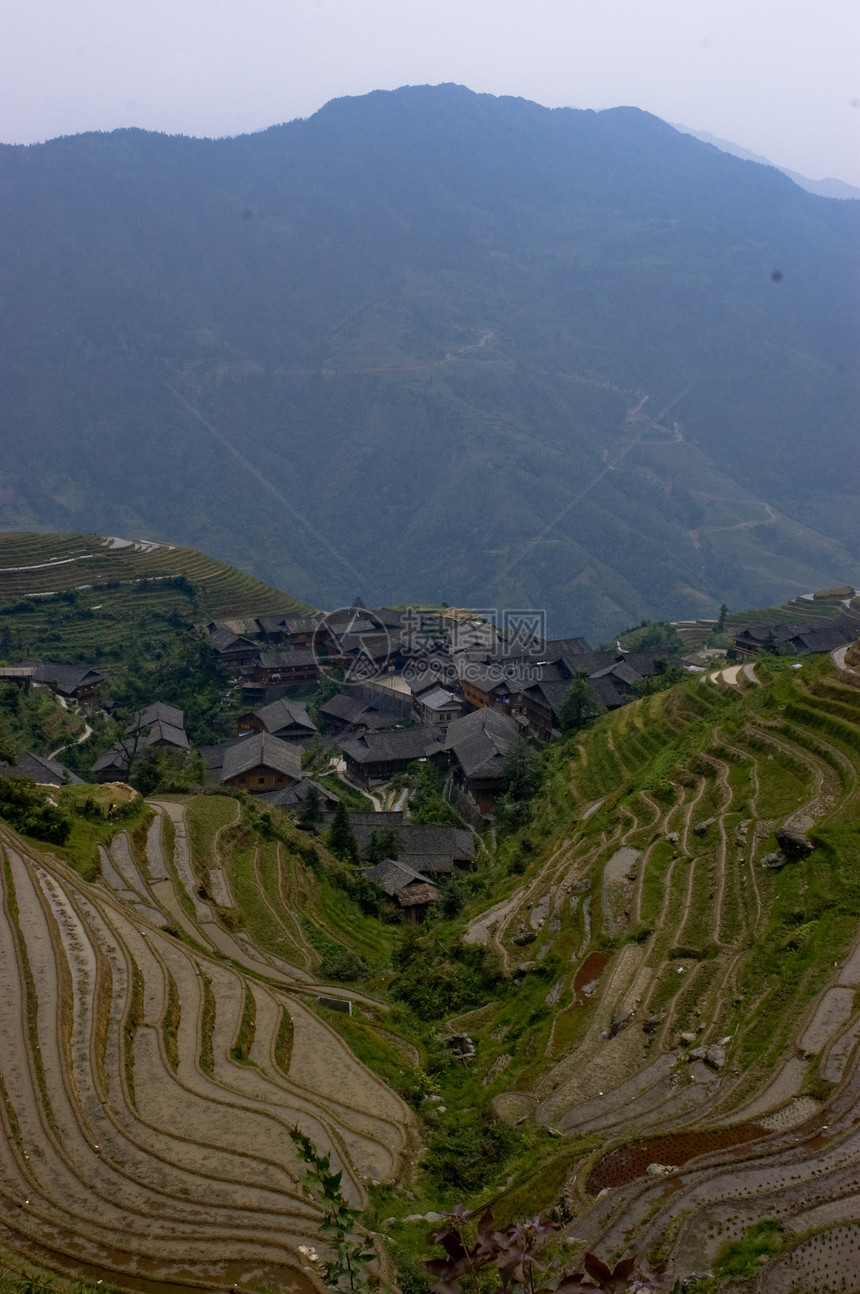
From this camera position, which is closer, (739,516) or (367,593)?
(367,593)

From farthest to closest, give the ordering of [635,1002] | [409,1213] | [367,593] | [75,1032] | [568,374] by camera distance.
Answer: [568,374] → [367,593] → [635,1002] → [75,1032] → [409,1213]

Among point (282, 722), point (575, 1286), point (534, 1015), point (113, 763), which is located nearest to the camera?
point (575, 1286)

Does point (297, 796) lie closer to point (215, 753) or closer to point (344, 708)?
point (215, 753)

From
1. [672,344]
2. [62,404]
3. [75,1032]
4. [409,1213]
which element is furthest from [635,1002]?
[672,344]

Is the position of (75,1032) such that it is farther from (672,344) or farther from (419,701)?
(672,344)

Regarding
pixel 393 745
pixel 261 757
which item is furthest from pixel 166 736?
pixel 393 745

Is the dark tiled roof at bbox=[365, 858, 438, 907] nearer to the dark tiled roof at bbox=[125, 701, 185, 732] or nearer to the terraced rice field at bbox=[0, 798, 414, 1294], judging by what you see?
the terraced rice field at bbox=[0, 798, 414, 1294]
